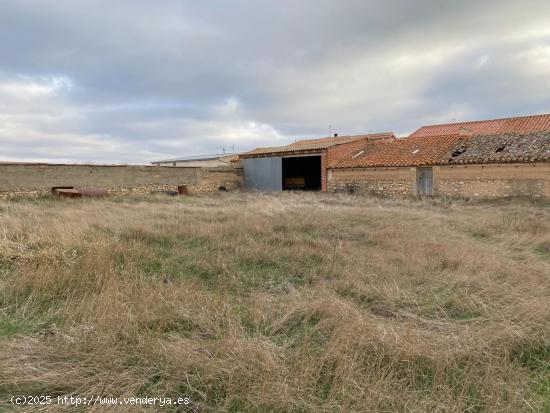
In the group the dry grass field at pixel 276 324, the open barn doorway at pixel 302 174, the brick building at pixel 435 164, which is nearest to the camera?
the dry grass field at pixel 276 324

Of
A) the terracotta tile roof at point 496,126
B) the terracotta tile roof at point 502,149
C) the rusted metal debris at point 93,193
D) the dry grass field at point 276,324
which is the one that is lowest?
the dry grass field at point 276,324

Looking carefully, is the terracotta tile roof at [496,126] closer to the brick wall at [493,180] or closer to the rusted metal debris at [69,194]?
the brick wall at [493,180]

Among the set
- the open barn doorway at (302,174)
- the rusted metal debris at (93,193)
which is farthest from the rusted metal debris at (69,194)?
the open barn doorway at (302,174)

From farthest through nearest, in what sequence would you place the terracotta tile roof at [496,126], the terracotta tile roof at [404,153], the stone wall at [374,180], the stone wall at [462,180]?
the terracotta tile roof at [496,126] < the stone wall at [374,180] < the terracotta tile roof at [404,153] < the stone wall at [462,180]

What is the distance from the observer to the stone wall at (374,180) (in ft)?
66.1

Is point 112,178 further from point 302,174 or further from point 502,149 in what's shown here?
point 502,149

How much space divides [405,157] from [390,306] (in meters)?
18.4

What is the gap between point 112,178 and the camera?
20234 millimetres

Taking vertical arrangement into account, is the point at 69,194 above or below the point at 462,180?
below

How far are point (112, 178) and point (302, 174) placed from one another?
1497 centimetres

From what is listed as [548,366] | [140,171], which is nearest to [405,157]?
[140,171]

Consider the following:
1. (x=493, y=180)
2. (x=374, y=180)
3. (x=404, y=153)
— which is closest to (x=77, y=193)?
(x=374, y=180)

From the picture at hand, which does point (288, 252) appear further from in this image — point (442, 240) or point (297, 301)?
point (442, 240)

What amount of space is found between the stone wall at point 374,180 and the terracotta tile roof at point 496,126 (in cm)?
627
